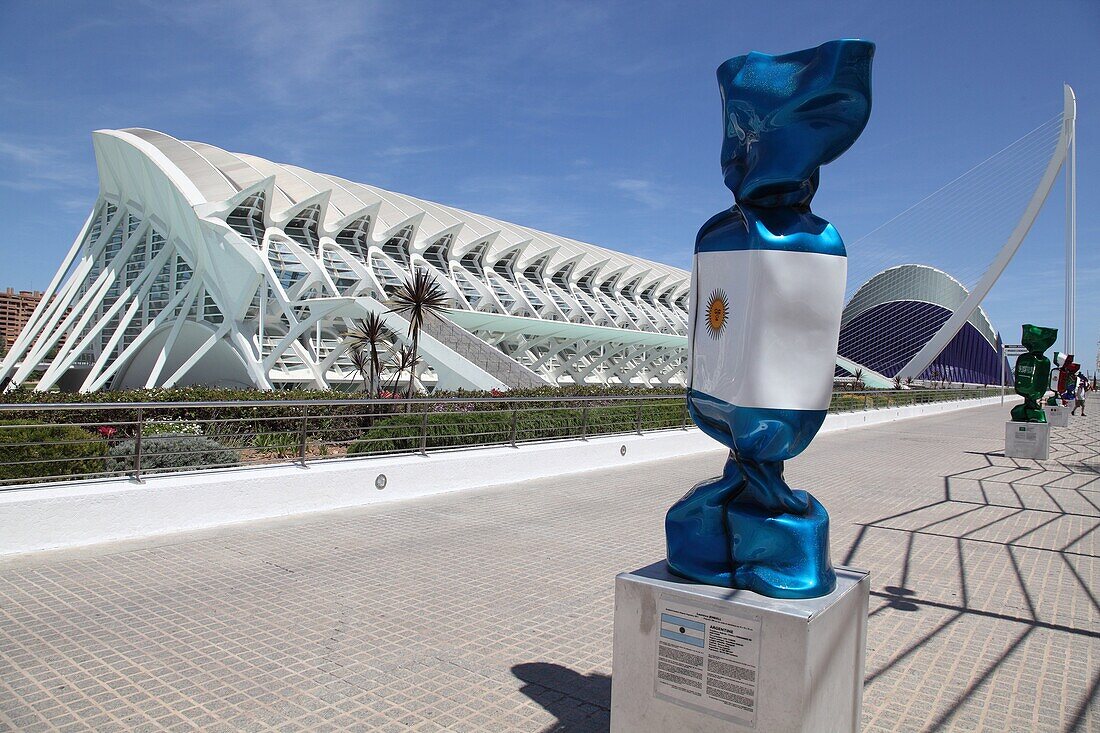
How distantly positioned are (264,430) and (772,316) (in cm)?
1131

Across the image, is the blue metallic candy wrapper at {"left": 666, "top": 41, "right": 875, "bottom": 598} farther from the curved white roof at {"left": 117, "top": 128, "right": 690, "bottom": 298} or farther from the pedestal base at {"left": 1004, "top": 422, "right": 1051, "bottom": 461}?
the curved white roof at {"left": 117, "top": 128, "right": 690, "bottom": 298}

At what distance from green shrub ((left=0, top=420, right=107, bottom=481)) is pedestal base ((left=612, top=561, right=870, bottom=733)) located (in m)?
6.06

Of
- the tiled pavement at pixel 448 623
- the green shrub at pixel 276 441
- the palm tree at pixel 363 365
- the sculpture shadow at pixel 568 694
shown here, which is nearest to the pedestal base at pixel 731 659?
the sculpture shadow at pixel 568 694

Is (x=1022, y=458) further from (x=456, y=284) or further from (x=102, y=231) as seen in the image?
(x=102, y=231)

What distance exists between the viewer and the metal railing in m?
7.41

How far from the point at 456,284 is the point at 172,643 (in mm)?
33232

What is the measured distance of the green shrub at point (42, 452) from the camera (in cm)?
711

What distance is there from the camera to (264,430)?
12641 mm

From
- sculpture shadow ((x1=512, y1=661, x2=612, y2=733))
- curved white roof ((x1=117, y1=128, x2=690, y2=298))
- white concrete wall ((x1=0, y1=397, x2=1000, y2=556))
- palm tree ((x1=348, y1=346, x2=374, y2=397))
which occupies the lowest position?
sculpture shadow ((x1=512, y1=661, x2=612, y2=733))

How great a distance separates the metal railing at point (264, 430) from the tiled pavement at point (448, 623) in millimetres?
1335

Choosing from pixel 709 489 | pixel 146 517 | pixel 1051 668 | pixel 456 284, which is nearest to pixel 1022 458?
pixel 1051 668

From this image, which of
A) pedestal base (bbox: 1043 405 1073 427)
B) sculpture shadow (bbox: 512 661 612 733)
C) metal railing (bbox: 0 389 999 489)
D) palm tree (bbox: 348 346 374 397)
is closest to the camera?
sculpture shadow (bbox: 512 661 612 733)

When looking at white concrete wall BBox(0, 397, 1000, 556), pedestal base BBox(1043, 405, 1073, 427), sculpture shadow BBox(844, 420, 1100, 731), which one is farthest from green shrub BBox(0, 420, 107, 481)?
pedestal base BBox(1043, 405, 1073, 427)

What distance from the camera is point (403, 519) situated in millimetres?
8211
